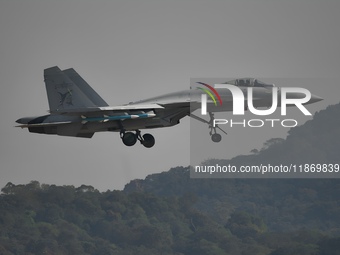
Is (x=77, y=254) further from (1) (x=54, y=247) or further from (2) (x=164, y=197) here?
(2) (x=164, y=197)

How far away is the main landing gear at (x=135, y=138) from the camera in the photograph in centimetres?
7625

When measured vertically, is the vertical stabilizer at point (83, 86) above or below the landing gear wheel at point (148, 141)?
above

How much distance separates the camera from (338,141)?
185 meters

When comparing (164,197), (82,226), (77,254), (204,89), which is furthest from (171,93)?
(164,197)

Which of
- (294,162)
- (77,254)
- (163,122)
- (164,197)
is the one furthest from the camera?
(164,197)

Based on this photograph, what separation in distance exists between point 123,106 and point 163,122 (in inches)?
96.6

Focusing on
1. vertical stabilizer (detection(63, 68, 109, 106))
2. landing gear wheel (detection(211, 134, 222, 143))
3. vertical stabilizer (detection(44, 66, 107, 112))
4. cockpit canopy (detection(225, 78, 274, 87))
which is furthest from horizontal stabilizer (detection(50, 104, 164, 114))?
cockpit canopy (detection(225, 78, 274, 87))

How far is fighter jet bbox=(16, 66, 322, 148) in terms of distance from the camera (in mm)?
76688

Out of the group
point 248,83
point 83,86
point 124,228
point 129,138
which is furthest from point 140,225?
point 129,138

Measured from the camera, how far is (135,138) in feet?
251

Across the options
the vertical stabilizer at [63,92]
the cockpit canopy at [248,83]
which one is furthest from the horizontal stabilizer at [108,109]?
the cockpit canopy at [248,83]

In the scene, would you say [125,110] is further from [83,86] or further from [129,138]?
[83,86]

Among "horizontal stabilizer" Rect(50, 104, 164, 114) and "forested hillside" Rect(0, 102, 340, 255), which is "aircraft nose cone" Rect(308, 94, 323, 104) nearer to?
"horizontal stabilizer" Rect(50, 104, 164, 114)

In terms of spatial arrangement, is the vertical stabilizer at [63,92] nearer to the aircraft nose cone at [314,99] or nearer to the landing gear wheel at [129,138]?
the landing gear wheel at [129,138]
